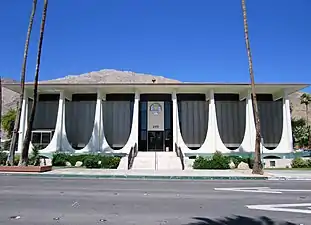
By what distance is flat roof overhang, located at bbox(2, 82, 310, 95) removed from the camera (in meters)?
33.5

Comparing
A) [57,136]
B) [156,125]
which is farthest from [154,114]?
[57,136]

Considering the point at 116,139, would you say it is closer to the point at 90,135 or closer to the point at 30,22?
the point at 90,135

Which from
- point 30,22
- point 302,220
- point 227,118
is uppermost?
point 30,22

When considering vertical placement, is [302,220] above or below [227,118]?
below

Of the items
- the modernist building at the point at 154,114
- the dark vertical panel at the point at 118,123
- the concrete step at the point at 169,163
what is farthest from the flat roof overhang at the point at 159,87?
the concrete step at the point at 169,163

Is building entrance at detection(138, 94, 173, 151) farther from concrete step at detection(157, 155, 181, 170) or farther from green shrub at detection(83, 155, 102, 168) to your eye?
green shrub at detection(83, 155, 102, 168)

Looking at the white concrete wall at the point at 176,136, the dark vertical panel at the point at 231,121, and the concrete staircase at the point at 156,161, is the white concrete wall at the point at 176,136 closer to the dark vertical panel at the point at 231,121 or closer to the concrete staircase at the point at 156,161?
the concrete staircase at the point at 156,161

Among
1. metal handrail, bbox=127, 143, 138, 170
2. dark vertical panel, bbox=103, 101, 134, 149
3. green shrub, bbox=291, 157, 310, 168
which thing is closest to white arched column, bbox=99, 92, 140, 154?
metal handrail, bbox=127, 143, 138, 170

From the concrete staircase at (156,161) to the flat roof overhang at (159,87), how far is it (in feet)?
23.2

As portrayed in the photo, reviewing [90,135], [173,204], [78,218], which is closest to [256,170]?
[173,204]

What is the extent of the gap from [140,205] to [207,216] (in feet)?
6.88

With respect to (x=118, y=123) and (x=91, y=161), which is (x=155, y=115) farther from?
(x=91, y=161)

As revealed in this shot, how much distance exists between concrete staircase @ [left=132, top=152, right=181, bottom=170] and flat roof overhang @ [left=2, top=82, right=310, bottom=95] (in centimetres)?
707

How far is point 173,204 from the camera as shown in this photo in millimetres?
9094
